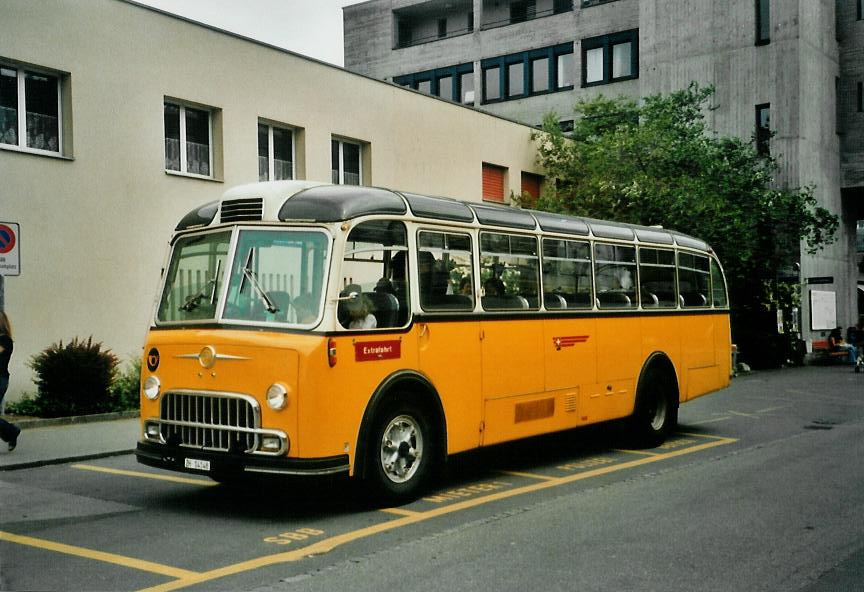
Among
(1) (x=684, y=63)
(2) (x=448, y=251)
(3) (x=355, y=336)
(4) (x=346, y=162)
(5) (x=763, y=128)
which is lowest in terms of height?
(3) (x=355, y=336)

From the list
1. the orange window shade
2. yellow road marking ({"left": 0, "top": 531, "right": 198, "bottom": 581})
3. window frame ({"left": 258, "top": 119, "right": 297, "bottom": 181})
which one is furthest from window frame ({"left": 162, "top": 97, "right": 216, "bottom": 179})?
yellow road marking ({"left": 0, "top": 531, "right": 198, "bottom": 581})

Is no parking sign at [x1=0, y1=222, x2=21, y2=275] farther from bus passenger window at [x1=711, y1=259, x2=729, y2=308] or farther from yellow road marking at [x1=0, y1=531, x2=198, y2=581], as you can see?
bus passenger window at [x1=711, y1=259, x2=729, y2=308]

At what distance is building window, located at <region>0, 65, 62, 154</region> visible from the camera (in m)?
15.9

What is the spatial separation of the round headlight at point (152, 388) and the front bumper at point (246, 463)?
1.55 feet

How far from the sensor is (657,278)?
500 inches

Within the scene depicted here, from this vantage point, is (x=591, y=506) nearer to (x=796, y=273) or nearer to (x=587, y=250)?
(x=587, y=250)

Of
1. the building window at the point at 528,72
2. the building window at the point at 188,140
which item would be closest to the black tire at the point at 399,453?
the building window at the point at 188,140

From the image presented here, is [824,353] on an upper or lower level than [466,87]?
lower

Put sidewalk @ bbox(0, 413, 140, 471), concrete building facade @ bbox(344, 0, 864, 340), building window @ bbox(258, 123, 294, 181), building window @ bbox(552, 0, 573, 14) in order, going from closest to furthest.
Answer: sidewalk @ bbox(0, 413, 140, 471) < building window @ bbox(258, 123, 294, 181) < concrete building facade @ bbox(344, 0, 864, 340) < building window @ bbox(552, 0, 573, 14)

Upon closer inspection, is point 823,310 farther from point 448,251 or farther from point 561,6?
point 448,251

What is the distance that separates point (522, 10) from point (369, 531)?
44824 millimetres

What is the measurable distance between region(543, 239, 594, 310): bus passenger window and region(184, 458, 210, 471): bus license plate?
4.29 metres

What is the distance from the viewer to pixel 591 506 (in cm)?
816

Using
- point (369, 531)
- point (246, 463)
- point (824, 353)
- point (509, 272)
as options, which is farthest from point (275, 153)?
point (824, 353)
